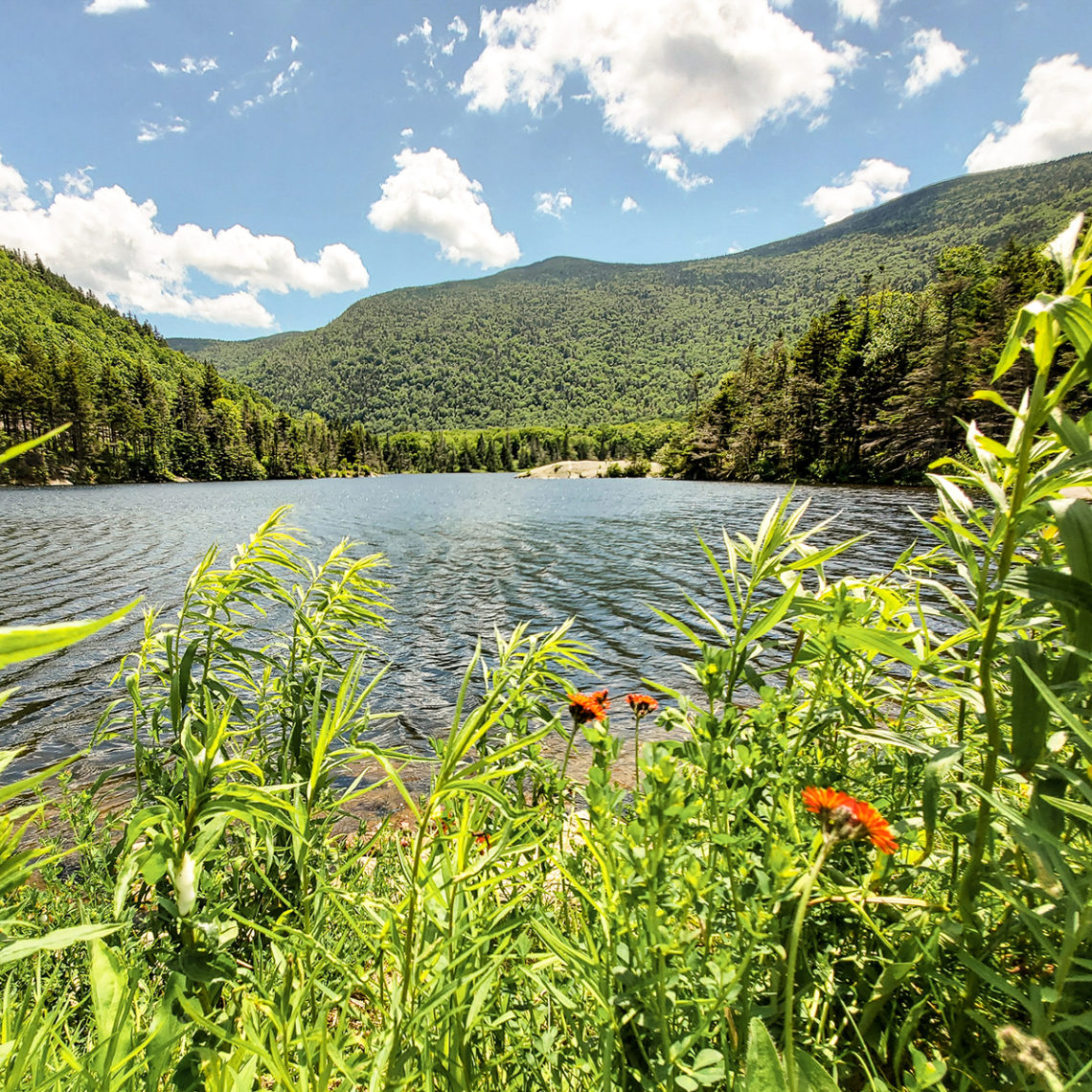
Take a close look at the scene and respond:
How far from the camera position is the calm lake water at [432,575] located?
8414 mm

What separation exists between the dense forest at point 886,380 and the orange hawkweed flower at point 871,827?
29.7 m

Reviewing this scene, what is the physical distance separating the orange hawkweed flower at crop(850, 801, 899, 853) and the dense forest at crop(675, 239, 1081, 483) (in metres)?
29.7

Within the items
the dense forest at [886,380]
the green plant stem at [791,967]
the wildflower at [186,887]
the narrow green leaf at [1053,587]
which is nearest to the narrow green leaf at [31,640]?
the wildflower at [186,887]

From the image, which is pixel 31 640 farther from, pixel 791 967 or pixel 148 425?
pixel 148 425

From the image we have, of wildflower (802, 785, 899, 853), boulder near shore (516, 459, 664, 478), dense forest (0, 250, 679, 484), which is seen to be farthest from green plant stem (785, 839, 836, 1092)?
boulder near shore (516, 459, 664, 478)

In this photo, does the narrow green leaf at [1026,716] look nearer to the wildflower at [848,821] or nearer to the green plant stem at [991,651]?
the green plant stem at [991,651]

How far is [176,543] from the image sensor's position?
874 inches

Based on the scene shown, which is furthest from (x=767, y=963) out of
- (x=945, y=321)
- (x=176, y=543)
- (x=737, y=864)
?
(x=945, y=321)

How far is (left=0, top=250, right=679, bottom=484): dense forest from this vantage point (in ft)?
212

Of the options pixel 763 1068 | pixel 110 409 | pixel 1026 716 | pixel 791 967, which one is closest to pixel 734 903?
pixel 763 1068

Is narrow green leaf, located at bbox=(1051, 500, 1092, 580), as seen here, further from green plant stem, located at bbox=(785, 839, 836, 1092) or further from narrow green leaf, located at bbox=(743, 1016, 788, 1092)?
narrow green leaf, located at bbox=(743, 1016, 788, 1092)

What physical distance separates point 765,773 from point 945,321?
4747cm

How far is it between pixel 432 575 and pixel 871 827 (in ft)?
54.6

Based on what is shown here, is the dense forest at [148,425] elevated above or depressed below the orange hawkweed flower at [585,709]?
above
